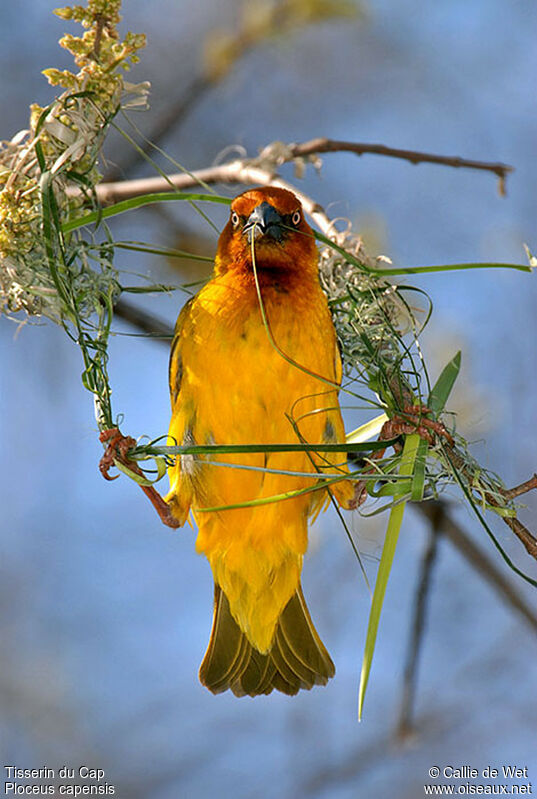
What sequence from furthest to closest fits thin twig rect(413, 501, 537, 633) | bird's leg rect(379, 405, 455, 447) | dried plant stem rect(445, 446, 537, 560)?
thin twig rect(413, 501, 537, 633)
bird's leg rect(379, 405, 455, 447)
dried plant stem rect(445, 446, 537, 560)

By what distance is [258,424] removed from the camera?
8.77 feet

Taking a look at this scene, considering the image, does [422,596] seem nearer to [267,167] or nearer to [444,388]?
[444,388]

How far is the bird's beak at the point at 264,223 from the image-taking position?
271 cm

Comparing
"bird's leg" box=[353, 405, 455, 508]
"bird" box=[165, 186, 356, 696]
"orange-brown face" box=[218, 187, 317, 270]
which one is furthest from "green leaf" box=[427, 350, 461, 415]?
"orange-brown face" box=[218, 187, 317, 270]

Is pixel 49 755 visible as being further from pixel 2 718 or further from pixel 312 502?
pixel 312 502

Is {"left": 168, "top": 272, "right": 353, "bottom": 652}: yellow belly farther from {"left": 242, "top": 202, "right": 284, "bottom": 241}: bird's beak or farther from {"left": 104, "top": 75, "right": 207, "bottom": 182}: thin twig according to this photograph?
{"left": 104, "top": 75, "right": 207, "bottom": 182}: thin twig

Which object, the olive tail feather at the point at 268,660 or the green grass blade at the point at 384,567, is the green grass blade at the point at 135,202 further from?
the olive tail feather at the point at 268,660

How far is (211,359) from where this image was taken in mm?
2695

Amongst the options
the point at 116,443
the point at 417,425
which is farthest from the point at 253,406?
the point at 417,425

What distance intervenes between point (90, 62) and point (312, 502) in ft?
4.84

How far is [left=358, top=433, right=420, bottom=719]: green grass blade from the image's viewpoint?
210 centimetres

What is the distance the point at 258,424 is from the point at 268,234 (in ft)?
1.90

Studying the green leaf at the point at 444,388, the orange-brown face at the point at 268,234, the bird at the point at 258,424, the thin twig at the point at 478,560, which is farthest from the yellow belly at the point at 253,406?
the thin twig at the point at 478,560

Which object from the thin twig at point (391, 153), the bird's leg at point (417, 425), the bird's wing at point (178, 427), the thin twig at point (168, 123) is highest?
the thin twig at point (168, 123)
